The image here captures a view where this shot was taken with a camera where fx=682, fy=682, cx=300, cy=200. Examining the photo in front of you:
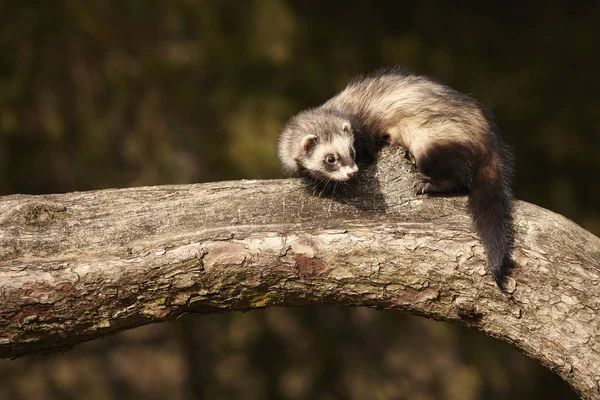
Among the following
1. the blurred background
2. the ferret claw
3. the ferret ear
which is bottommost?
the blurred background

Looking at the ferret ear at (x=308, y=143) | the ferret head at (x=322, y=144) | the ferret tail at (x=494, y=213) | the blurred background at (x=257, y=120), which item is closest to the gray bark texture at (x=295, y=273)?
the ferret tail at (x=494, y=213)

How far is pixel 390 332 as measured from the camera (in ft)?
22.4

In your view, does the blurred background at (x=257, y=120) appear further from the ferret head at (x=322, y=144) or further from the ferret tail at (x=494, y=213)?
the ferret tail at (x=494, y=213)

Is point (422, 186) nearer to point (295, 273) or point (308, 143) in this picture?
point (295, 273)

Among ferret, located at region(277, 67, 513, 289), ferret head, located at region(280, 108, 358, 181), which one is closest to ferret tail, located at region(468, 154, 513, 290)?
ferret, located at region(277, 67, 513, 289)

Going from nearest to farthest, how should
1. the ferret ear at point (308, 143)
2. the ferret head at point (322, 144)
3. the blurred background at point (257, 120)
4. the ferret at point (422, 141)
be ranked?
the ferret at point (422, 141) → the ferret head at point (322, 144) → the ferret ear at point (308, 143) → the blurred background at point (257, 120)

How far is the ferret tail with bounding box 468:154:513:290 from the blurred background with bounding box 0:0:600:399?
3575 millimetres

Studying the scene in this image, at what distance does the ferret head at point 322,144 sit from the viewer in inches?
144

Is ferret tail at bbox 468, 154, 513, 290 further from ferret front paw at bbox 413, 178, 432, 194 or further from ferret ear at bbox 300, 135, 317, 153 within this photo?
ferret ear at bbox 300, 135, 317, 153

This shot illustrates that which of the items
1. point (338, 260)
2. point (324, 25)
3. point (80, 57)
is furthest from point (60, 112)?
point (338, 260)

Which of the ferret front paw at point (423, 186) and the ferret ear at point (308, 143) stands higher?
the ferret front paw at point (423, 186)

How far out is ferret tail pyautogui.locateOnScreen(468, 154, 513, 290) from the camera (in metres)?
2.84

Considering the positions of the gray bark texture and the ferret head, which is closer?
the gray bark texture

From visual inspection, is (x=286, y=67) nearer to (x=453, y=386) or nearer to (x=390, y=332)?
(x=390, y=332)
